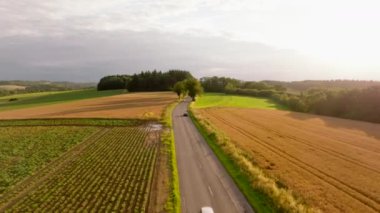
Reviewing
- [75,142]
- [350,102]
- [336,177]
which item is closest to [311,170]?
[336,177]

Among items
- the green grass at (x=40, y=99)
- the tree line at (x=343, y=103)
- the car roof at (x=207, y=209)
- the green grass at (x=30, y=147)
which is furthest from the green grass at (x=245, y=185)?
the green grass at (x=40, y=99)

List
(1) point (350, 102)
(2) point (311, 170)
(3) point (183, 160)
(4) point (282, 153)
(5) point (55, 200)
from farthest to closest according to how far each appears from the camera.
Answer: (1) point (350, 102), (4) point (282, 153), (3) point (183, 160), (2) point (311, 170), (5) point (55, 200)

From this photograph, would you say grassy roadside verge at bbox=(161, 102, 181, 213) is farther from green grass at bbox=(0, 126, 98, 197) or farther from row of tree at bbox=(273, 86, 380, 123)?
row of tree at bbox=(273, 86, 380, 123)

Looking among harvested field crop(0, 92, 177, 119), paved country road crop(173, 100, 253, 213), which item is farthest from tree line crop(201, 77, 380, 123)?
paved country road crop(173, 100, 253, 213)

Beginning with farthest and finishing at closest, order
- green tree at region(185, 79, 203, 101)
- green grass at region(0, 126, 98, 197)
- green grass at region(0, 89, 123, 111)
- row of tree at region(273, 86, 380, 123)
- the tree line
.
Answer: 1. green grass at region(0, 89, 123, 111)
2. green tree at region(185, 79, 203, 101)
3. the tree line
4. row of tree at region(273, 86, 380, 123)
5. green grass at region(0, 126, 98, 197)

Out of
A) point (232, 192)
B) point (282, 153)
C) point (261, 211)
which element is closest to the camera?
point (261, 211)

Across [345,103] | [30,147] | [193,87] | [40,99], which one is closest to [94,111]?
[30,147]

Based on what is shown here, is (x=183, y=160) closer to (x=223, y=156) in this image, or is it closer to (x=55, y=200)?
(x=223, y=156)
